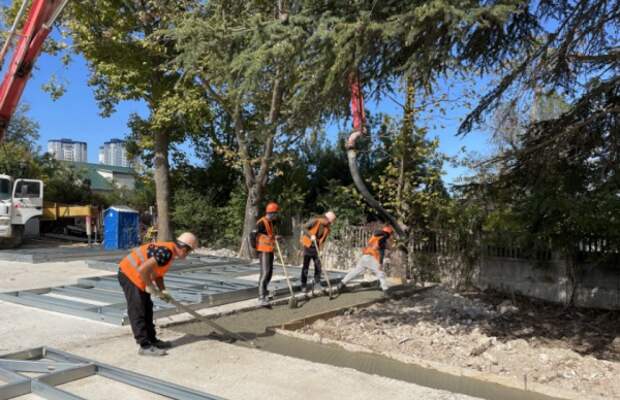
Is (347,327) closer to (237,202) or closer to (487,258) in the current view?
(487,258)

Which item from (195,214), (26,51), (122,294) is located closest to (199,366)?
(122,294)

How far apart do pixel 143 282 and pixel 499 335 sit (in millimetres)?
5348

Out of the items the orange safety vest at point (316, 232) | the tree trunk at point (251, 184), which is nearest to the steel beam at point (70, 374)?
the orange safety vest at point (316, 232)

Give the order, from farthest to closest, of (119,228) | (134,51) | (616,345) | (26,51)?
(119,228) → (134,51) → (26,51) → (616,345)

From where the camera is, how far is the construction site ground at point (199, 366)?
4.57 metres

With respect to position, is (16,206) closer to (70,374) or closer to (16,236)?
(16,236)

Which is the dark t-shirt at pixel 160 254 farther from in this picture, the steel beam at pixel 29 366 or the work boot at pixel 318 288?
the work boot at pixel 318 288

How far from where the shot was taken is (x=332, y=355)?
254 inches

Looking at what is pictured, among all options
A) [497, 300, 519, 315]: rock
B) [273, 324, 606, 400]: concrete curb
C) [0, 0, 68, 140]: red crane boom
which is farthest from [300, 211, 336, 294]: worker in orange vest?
[0, 0, 68, 140]: red crane boom

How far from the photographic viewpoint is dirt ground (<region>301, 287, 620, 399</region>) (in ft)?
19.6

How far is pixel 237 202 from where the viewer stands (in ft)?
58.7

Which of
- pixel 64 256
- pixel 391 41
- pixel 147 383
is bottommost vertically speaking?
pixel 147 383

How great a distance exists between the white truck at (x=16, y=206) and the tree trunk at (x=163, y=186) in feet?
13.2

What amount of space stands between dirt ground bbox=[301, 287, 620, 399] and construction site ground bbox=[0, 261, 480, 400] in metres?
1.64
